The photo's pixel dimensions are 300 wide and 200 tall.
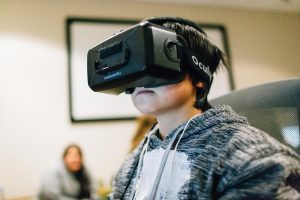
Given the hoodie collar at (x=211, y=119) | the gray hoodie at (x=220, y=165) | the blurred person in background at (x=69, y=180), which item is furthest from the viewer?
the blurred person in background at (x=69, y=180)

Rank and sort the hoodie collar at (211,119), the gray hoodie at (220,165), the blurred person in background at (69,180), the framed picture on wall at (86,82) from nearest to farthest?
the gray hoodie at (220,165), the hoodie collar at (211,119), the blurred person in background at (69,180), the framed picture on wall at (86,82)

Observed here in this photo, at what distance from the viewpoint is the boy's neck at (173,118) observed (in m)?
0.75

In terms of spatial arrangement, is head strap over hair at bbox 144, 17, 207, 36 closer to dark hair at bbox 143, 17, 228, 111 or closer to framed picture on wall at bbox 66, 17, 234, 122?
dark hair at bbox 143, 17, 228, 111

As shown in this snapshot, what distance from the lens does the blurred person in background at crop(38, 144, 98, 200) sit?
251cm

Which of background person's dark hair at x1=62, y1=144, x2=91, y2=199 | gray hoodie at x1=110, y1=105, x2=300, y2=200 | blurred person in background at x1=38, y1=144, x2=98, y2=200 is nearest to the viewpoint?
gray hoodie at x1=110, y1=105, x2=300, y2=200

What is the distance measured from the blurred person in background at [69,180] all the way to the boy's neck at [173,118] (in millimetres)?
1977

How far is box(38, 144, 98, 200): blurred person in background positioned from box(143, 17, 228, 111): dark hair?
2.01 m

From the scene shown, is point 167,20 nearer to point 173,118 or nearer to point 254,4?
point 173,118

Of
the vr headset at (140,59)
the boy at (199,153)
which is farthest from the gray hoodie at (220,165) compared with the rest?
the vr headset at (140,59)

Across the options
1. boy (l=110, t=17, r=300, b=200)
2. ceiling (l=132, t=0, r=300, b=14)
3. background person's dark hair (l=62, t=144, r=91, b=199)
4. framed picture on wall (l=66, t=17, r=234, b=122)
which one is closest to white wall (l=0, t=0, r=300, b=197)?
framed picture on wall (l=66, t=17, r=234, b=122)

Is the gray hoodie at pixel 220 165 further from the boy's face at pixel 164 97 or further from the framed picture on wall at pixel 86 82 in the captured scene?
the framed picture on wall at pixel 86 82

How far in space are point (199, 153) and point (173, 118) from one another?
0.48 ft

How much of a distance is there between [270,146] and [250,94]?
0.32m

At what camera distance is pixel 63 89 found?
2.85 meters
